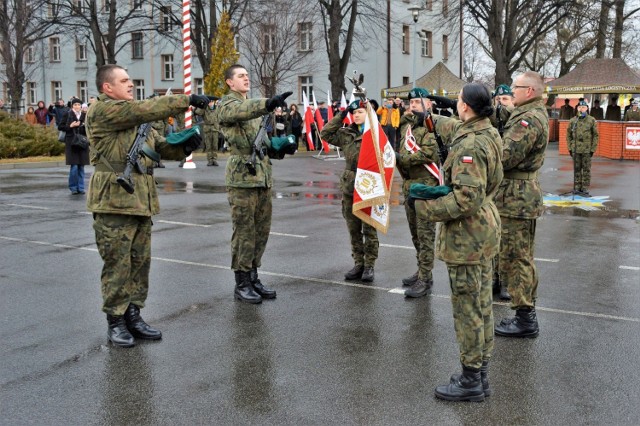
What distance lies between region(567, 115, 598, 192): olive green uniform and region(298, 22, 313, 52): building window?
31.1m

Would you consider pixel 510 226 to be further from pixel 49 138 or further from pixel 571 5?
pixel 571 5

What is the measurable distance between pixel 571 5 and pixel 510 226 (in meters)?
30.4

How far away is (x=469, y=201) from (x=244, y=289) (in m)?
3.10

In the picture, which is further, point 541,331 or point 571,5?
point 571,5

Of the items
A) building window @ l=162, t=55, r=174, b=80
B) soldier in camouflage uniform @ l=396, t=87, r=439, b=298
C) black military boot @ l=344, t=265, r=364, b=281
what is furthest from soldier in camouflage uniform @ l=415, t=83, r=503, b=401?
building window @ l=162, t=55, r=174, b=80

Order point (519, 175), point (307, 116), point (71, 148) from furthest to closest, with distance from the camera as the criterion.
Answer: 1. point (307, 116)
2. point (71, 148)
3. point (519, 175)

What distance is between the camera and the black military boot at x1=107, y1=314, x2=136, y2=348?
18.6 feet

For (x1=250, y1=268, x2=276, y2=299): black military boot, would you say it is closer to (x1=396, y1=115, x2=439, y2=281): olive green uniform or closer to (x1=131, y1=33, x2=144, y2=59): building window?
(x1=396, y1=115, x2=439, y2=281): olive green uniform

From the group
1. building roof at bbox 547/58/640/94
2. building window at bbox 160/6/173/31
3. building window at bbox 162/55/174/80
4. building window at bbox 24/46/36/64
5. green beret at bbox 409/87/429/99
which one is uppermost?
building window at bbox 160/6/173/31

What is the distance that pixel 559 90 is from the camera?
103 feet

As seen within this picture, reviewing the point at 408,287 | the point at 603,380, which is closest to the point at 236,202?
the point at 408,287

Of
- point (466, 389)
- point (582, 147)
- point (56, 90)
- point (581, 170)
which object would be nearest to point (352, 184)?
point (466, 389)

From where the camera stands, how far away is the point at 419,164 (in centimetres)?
721

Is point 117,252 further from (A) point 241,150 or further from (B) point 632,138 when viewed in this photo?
(B) point 632,138
